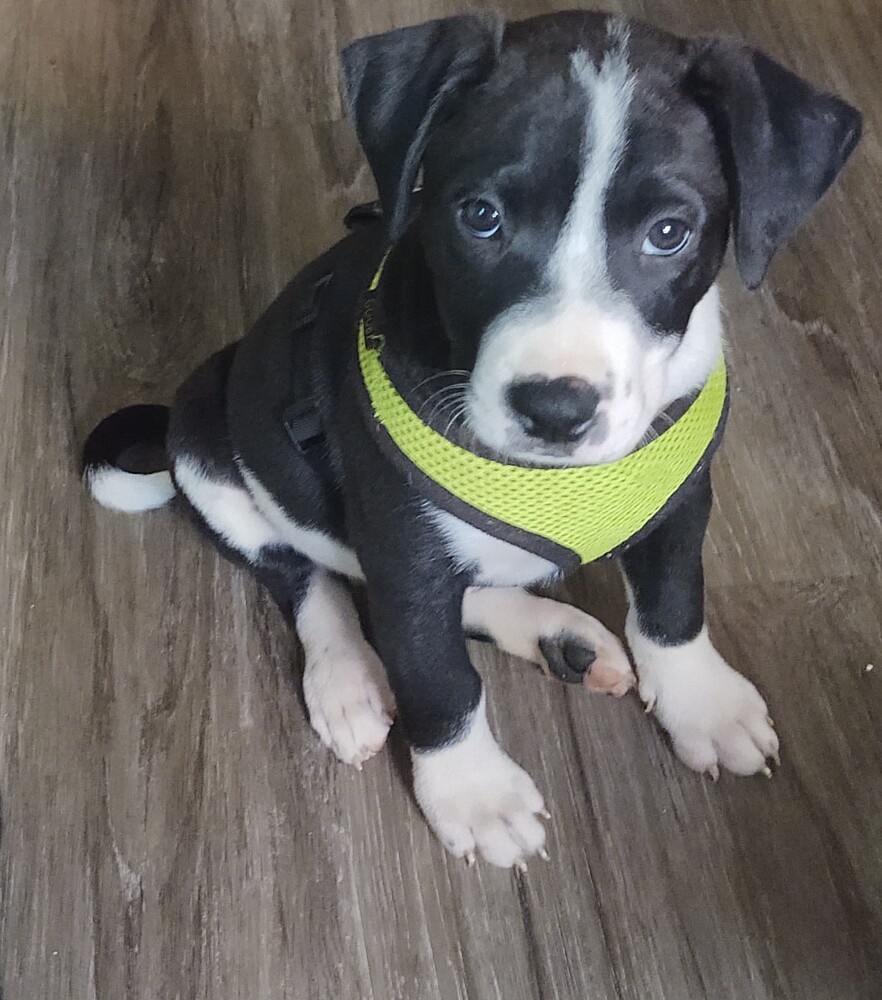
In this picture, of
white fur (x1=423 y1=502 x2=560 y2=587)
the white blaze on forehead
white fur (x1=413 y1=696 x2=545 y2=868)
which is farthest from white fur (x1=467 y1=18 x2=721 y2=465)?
white fur (x1=413 y1=696 x2=545 y2=868)

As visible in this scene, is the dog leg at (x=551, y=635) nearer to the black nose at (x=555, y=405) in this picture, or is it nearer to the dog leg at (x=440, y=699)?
the dog leg at (x=440, y=699)

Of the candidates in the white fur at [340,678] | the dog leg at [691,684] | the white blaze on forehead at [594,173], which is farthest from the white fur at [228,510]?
the white blaze on forehead at [594,173]

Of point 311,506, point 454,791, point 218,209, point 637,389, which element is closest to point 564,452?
point 637,389

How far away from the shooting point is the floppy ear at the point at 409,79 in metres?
1.26

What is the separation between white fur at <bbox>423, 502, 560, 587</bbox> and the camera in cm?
153

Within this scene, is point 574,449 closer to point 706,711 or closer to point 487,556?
point 487,556

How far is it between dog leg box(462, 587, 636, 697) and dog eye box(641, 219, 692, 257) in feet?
2.69

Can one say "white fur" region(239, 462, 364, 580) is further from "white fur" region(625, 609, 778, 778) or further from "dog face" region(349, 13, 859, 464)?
"dog face" region(349, 13, 859, 464)

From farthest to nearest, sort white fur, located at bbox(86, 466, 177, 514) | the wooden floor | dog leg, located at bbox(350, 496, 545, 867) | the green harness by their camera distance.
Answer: white fur, located at bbox(86, 466, 177, 514), the wooden floor, dog leg, located at bbox(350, 496, 545, 867), the green harness

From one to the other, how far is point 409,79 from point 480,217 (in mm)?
177

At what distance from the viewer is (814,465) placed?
2.25 metres

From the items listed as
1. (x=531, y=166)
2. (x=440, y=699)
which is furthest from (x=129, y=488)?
(x=531, y=166)

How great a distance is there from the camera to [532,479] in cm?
147

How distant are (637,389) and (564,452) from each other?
0.36 feet
